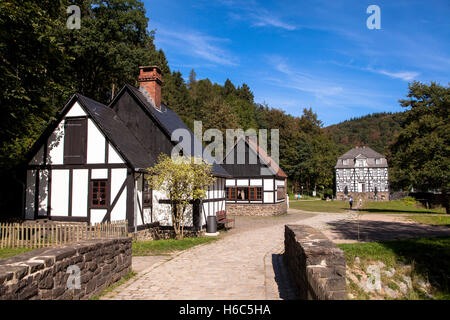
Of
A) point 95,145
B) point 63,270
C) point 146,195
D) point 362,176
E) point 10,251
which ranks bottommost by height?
point 10,251

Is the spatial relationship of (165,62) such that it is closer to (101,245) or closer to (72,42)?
(72,42)

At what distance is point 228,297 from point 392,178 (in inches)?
1121

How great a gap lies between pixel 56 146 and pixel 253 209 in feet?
58.2

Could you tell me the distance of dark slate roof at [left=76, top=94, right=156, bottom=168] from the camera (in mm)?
14727

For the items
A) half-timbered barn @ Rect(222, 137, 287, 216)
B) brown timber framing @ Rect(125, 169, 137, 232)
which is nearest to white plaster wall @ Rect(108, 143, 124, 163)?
brown timber framing @ Rect(125, 169, 137, 232)

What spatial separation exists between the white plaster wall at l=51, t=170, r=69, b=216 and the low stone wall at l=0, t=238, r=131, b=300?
27.4 ft

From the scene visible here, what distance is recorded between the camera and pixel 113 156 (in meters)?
14.9

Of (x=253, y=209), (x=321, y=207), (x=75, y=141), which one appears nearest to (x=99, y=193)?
(x=75, y=141)

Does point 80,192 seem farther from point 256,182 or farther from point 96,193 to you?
point 256,182

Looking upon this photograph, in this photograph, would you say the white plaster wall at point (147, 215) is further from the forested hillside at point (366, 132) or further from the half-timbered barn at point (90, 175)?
the forested hillside at point (366, 132)

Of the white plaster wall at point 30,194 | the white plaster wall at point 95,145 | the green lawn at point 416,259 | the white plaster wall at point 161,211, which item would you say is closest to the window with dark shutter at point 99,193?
the white plaster wall at point 95,145

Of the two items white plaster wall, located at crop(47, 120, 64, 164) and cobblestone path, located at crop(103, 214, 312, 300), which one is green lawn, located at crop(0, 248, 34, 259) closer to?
white plaster wall, located at crop(47, 120, 64, 164)

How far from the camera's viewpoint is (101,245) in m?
6.98
